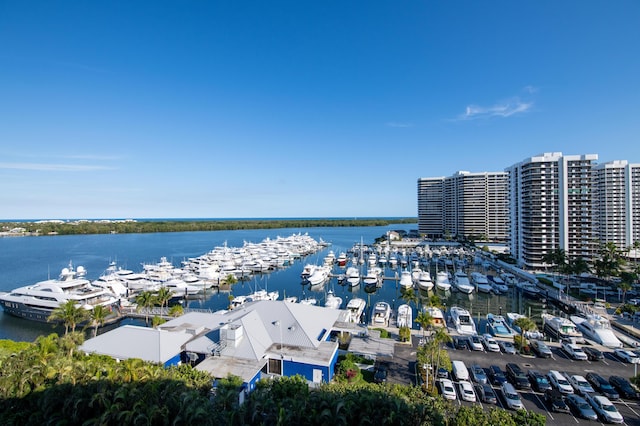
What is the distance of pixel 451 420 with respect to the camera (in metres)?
11.9

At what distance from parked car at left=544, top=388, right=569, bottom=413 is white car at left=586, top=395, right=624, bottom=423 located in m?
1.37

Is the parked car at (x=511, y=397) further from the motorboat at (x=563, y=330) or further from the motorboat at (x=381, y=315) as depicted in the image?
the motorboat at (x=381, y=315)

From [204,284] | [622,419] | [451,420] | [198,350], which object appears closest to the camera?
[451,420]

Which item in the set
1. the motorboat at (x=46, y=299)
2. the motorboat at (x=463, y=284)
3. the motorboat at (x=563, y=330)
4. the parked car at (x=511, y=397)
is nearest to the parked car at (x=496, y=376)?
the parked car at (x=511, y=397)

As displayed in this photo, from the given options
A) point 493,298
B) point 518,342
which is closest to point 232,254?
point 493,298

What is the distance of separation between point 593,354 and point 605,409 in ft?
32.7

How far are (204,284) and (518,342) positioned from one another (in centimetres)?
4688

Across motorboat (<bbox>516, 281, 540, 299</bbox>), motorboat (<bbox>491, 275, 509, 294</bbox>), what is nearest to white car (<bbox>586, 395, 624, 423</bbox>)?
motorboat (<bbox>516, 281, 540, 299</bbox>)

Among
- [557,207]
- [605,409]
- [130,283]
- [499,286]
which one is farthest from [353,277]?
[605,409]

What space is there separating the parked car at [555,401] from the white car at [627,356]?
1049 cm

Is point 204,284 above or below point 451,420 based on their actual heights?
below

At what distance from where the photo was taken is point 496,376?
2080 centimetres

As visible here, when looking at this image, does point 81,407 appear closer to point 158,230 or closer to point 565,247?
point 565,247

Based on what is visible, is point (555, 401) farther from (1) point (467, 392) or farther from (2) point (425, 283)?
(2) point (425, 283)
